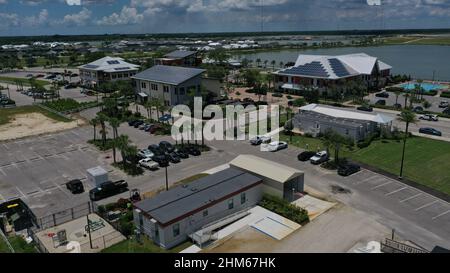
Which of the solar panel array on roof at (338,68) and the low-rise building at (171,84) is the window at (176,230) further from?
the solar panel array on roof at (338,68)

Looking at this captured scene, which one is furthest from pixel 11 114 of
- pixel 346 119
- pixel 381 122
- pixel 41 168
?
pixel 381 122

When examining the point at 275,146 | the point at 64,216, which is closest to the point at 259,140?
the point at 275,146

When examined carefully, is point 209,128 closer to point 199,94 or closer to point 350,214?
point 199,94

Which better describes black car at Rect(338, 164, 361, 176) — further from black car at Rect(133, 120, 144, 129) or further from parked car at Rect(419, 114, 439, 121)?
black car at Rect(133, 120, 144, 129)

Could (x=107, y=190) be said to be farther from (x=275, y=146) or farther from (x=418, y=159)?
(x=418, y=159)

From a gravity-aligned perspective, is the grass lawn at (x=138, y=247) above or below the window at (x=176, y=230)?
below

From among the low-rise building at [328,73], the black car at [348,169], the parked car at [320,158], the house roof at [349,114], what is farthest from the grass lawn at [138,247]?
the low-rise building at [328,73]

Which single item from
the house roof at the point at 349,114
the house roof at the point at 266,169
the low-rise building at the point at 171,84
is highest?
the low-rise building at the point at 171,84

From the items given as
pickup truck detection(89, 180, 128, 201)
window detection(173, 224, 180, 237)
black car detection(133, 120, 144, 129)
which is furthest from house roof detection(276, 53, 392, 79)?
window detection(173, 224, 180, 237)
